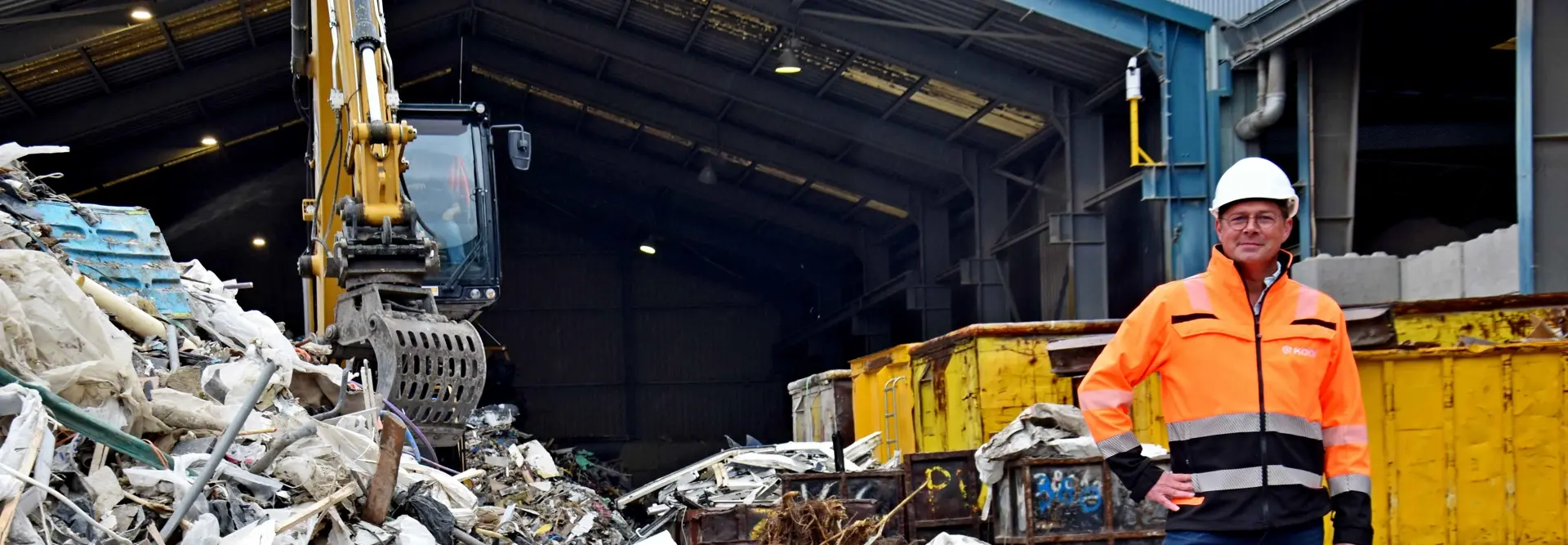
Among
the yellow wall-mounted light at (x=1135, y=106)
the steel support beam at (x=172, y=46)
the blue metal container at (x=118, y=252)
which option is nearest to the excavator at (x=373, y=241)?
the blue metal container at (x=118, y=252)

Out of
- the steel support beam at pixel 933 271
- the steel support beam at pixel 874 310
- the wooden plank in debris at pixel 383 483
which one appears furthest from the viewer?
the steel support beam at pixel 874 310

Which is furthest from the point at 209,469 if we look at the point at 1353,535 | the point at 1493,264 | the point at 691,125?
the point at 691,125

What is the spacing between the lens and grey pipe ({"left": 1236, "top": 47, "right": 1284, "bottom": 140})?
1375cm

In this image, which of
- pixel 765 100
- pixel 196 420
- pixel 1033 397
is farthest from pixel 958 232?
pixel 196 420

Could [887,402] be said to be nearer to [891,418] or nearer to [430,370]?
[891,418]

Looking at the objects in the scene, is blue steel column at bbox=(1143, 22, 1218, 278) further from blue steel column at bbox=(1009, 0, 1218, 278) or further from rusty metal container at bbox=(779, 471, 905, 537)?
rusty metal container at bbox=(779, 471, 905, 537)

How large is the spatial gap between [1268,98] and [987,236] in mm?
6695

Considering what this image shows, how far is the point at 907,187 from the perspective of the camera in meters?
23.0

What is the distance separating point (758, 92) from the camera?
20.7m

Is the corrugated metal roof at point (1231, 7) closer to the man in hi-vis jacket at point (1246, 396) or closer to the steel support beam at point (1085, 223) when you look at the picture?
the steel support beam at point (1085, 223)

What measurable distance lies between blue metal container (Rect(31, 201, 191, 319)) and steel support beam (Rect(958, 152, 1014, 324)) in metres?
12.0

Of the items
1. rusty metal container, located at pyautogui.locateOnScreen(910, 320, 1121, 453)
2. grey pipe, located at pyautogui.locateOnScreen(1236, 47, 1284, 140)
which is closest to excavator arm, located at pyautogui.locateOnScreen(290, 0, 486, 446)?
rusty metal container, located at pyautogui.locateOnScreen(910, 320, 1121, 453)

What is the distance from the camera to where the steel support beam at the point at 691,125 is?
23.1 m

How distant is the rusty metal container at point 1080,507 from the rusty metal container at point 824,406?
7.06 meters
